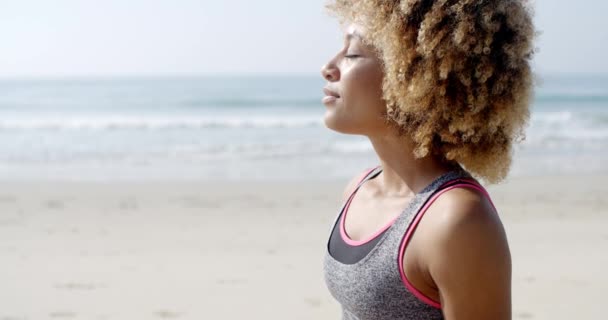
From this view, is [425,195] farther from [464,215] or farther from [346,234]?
[346,234]

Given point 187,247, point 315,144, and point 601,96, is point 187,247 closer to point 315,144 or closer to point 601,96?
point 315,144

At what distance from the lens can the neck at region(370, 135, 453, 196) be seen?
175 cm

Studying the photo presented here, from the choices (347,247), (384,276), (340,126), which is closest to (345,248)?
(347,247)

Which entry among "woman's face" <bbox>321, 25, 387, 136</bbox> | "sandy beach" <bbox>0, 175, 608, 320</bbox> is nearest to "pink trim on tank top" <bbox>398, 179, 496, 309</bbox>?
"woman's face" <bbox>321, 25, 387, 136</bbox>

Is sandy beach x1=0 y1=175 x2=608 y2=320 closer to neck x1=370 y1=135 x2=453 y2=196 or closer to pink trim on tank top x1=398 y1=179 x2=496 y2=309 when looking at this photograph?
neck x1=370 y1=135 x2=453 y2=196

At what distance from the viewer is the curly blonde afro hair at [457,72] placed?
1.58m

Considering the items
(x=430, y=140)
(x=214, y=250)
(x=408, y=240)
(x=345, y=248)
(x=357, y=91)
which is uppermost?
(x=357, y=91)

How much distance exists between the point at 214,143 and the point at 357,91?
658 inches

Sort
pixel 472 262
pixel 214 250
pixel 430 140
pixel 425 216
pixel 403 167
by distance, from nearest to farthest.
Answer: pixel 472 262
pixel 425 216
pixel 430 140
pixel 403 167
pixel 214 250

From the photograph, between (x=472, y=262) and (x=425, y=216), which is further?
(x=425, y=216)

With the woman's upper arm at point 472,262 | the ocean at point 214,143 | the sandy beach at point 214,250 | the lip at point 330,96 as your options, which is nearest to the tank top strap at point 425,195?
the woman's upper arm at point 472,262

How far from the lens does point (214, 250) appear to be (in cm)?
714

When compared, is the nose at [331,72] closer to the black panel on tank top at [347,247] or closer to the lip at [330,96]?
the lip at [330,96]

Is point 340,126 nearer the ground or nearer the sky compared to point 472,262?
nearer the sky
